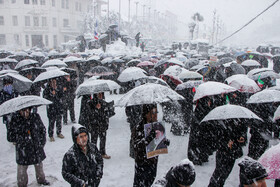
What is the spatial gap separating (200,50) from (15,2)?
41.4 m

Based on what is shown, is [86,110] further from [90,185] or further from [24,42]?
[24,42]

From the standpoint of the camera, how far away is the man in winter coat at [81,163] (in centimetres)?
305

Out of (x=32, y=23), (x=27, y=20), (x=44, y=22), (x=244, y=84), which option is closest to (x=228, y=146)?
(x=244, y=84)

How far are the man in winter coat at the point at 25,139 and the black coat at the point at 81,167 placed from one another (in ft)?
4.09

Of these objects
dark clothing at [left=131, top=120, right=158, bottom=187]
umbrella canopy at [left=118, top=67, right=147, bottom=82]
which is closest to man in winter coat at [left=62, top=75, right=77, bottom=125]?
umbrella canopy at [left=118, top=67, right=147, bottom=82]

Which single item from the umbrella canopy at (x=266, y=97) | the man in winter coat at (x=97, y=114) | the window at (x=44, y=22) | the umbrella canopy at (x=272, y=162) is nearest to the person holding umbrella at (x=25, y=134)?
the man in winter coat at (x=97, y=114)

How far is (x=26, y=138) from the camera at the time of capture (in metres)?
4.01

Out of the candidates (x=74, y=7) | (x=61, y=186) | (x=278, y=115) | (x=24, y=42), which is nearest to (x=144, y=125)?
(x=278, y=115)

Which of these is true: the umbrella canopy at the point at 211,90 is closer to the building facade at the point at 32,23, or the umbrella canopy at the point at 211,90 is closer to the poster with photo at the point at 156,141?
the poster with photo at the point at 156,141

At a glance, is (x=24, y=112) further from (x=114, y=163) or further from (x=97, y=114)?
(x=114, y=163)

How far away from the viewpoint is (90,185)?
337 centimetres

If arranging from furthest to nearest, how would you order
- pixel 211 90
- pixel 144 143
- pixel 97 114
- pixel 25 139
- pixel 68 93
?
pixel 68 93 → pixel 97 114 → pixel 211 90 → pixel 25 139 → pixel 144 143

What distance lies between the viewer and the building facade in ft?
166

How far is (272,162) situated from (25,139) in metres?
3.62
